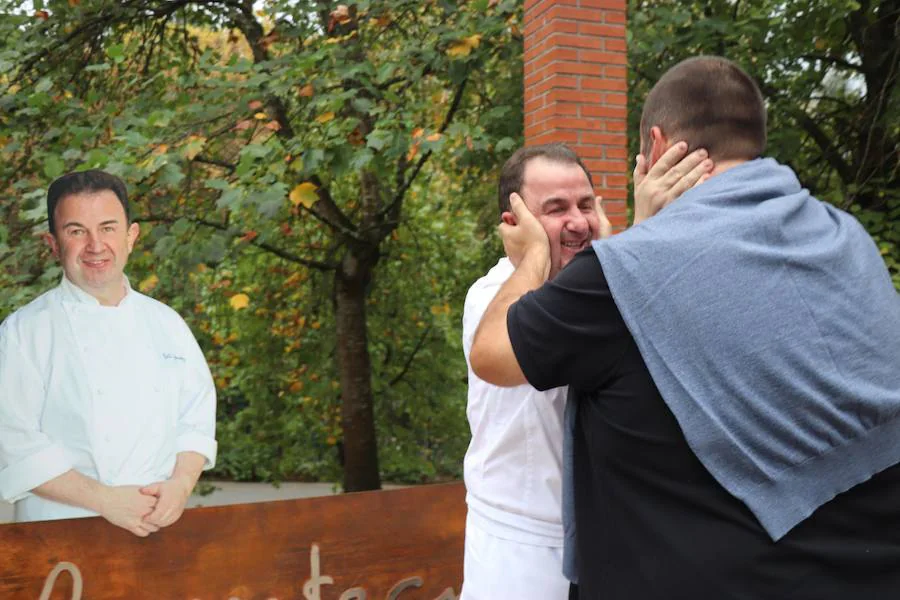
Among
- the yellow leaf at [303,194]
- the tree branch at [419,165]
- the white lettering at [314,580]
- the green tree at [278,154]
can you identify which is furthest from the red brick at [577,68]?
the white lettering at [314,580]

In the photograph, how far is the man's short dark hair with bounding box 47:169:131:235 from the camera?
135 inches

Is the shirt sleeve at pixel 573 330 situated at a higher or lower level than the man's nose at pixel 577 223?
lower

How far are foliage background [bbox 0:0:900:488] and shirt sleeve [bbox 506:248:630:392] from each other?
264 centimetres

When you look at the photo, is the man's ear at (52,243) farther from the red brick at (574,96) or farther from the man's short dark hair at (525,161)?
the red brick at (574,96)

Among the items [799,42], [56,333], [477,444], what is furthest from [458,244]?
[477,444]

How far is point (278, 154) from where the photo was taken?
448cm

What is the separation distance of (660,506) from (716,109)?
0.70 meters

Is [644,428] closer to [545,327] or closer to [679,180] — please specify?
[545,327]

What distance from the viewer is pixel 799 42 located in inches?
244

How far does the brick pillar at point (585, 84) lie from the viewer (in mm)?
4535

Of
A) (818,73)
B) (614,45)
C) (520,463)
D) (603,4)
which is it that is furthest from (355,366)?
(520,463)

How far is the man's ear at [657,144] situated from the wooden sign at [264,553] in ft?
8.59

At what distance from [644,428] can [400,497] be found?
278 cm

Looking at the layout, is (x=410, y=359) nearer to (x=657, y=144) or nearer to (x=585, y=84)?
(x=585, y=84)
